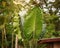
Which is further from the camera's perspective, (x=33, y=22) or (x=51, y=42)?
(x=33, y=22)

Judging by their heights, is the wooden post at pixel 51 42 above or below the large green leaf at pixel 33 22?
below

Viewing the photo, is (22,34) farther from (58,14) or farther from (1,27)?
(58,14)

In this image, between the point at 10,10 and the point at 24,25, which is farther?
the point at 10,10

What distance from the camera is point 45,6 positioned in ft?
73.8

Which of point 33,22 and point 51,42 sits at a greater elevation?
point 33,22

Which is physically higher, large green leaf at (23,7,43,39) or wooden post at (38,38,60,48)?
large green leaf at (23,7,43,39)

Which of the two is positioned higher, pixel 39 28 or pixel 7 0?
pixel 7 0

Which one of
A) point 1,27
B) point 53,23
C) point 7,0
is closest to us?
point 7,0

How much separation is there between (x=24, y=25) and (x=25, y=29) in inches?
7.4

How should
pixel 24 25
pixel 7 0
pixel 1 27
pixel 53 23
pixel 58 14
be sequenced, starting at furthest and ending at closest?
pixel 58 14
pixel 53 23
pixel 1 27
pixel 7 0
pixel 24 25

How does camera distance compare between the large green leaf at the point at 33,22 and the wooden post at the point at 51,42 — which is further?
the large green leaf at the point at 33,22

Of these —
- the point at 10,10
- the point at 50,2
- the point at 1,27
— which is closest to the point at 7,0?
the point at 10,10

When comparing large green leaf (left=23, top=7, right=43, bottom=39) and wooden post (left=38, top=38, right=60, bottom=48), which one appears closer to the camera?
wooden post (left=38, top=38, right=60, bottom=48)

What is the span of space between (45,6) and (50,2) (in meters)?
0.83
